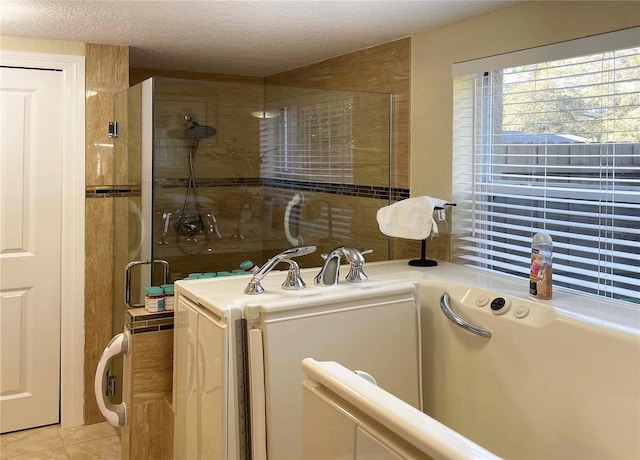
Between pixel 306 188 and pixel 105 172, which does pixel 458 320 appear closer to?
pixel 306 188

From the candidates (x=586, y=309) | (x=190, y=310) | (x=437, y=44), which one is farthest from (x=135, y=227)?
(x=586, y=309)

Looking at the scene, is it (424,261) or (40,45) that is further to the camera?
(40,45)

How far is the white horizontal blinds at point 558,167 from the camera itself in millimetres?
2398

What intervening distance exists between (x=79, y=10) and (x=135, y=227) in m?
1.04

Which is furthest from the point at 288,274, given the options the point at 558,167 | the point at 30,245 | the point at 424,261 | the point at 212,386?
the point at 30,245

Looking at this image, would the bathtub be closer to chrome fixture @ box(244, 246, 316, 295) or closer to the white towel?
the white towel

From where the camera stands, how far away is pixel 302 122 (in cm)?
343

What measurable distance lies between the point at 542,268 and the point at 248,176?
1621 mm

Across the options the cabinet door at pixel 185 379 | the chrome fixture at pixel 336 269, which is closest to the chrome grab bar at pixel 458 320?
the chrome fixture at pixel 336 269

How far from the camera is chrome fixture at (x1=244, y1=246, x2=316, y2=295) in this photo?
7.92 ft

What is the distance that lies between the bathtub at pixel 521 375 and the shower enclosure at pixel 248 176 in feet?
2.57

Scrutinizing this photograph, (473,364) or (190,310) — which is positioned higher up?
(190,310)

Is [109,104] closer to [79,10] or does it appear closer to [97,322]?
[79,10]

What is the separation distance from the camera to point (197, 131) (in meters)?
3.13
